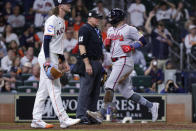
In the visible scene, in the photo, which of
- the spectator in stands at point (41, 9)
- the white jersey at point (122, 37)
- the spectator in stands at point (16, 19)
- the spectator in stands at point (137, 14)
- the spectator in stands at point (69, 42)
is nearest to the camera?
the white jersey at point (122, 37)

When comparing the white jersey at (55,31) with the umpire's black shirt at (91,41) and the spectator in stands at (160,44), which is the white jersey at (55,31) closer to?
the umpire's black shirt at (91,41)

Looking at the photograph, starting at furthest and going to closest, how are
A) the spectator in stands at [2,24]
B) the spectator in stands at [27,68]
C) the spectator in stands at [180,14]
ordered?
the spectator in stands at [180,14] → the spectator in stands at [2,24] → the spectator in stands at [27,68]

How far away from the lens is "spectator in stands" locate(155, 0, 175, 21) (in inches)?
651

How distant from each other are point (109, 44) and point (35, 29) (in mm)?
8168

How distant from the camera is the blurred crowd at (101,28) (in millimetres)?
13594

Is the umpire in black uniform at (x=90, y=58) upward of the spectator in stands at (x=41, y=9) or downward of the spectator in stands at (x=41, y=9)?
downward

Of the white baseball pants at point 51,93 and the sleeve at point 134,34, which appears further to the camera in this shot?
the sleeve at point 134,34

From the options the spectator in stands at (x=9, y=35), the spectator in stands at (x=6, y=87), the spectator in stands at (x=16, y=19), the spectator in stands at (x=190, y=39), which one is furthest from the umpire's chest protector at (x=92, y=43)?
the spectator in stands at (x=16, y=19)

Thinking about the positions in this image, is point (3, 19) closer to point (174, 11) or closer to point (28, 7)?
point (28, 7)

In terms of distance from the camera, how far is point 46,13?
1636 centimetres

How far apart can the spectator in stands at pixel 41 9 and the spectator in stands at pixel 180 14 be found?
4226 millimetres

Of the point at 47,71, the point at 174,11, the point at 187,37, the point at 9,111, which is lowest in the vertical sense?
the point at 9,111

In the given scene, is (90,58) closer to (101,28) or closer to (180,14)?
(101,28)

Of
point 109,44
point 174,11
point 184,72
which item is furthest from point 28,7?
point 109,44
